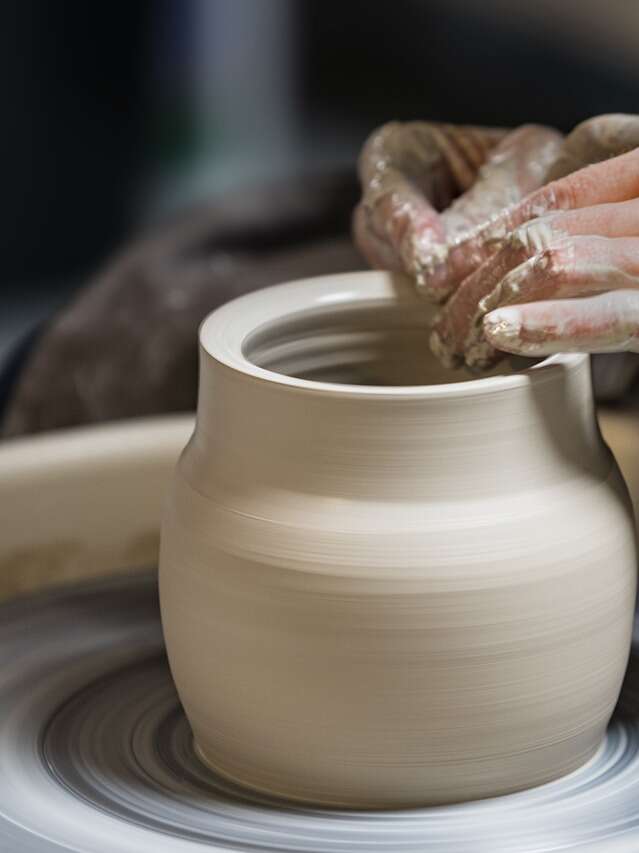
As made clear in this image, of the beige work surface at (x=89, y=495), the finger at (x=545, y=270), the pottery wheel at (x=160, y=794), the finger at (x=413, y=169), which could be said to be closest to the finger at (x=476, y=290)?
the finger at (x=545, y=270)

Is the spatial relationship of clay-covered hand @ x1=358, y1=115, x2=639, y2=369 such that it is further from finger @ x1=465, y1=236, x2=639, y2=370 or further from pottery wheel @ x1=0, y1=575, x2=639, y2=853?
pottery wheel @ x1=0, y1=575, x2=639, y2=853

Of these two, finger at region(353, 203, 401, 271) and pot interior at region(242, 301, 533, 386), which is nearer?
pot interior at region(242, 301, 533, 386)

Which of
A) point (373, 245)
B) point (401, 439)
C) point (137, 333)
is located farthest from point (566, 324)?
point (137, 333)

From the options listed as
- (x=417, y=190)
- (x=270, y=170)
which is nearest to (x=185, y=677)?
(x=417, y=190)

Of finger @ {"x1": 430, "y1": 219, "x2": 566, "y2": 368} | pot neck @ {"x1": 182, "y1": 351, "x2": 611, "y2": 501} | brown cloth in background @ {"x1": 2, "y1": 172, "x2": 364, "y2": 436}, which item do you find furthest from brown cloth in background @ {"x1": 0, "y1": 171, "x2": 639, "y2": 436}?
pot neck @ {"x1": 182, "y1": 351, "x2": 611, "y2": 501}

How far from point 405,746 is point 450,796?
65mm

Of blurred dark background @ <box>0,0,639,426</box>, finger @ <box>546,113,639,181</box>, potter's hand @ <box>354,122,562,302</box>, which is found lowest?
blurred dark background @ <box>0,0,639,426</box>

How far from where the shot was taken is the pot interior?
4.29 feet

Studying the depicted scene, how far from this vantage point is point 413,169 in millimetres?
1469

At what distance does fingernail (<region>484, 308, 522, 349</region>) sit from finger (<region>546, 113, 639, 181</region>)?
0.29 meters

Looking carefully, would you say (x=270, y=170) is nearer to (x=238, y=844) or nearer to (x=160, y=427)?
(x=160, y=427)

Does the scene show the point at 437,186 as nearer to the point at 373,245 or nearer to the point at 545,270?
the point at 373,245

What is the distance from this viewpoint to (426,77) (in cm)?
344

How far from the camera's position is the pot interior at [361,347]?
131 centimetres
